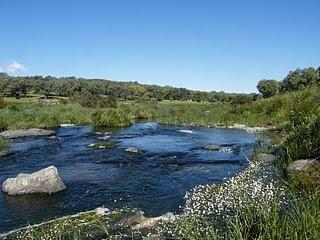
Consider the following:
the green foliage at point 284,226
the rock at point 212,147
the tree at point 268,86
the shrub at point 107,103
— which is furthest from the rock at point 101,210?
the tree at point 268,86

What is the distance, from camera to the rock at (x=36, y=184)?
16.0m

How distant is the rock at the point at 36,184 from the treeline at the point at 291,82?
103 meters

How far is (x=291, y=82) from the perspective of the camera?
132m

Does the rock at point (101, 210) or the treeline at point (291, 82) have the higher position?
the treeline at point (291, 82)

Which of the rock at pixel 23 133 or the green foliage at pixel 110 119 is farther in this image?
the green foliage at pixel 110 119

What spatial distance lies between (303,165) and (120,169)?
29.9 feet

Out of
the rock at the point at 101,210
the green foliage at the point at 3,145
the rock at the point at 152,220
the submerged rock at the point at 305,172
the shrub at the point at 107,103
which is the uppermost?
the shrub at the point at 107,103

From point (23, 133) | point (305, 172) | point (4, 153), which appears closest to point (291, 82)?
point (23, 133)

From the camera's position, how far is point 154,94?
6412 inches

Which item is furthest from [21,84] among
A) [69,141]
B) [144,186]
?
[144,186]

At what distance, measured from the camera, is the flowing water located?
46.7 feet

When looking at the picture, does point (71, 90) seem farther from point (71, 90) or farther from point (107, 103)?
point (107, 103)

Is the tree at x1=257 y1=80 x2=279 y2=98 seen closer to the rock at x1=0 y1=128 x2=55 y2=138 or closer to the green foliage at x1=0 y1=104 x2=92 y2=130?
the green foliage at x1=0 y1=104 x2=92 y2=130

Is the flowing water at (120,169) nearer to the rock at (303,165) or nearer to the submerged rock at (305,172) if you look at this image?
the rock at (303,165)
